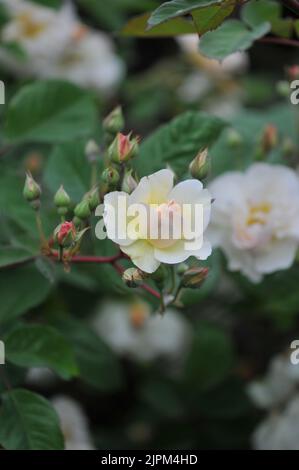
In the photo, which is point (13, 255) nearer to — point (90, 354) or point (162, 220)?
point (162, 220)

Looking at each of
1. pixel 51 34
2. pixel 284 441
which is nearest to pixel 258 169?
pixel 284 441

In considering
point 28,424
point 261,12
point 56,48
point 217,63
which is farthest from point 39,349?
point 217,63

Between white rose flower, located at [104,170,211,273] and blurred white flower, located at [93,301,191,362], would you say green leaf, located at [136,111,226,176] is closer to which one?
white rose flower, located at [104,170,211,273]

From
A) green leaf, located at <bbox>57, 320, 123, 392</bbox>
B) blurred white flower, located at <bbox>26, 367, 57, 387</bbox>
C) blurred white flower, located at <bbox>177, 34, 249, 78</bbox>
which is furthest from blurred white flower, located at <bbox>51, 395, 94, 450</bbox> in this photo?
blurred white flower, located at <bbox>177, 34, 249, 78</bbox>

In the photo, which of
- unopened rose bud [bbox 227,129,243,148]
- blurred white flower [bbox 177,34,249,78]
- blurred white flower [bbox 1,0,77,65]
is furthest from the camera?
blurred white flower [bbox 177,34,249,78]
